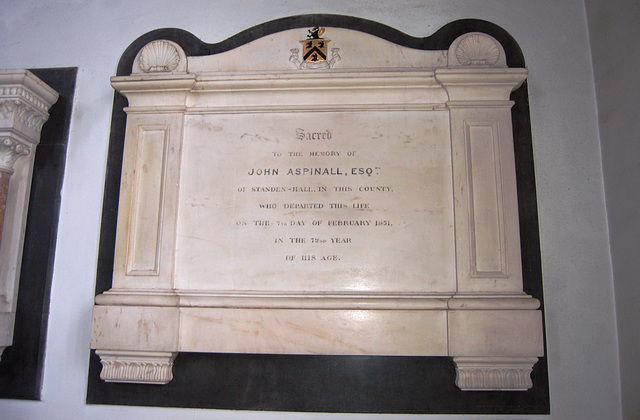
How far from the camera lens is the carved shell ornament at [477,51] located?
319cm

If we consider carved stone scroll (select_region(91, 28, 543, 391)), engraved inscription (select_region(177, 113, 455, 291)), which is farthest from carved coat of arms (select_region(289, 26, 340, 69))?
engraved inscription (select_region(177, 113, 455, 291))

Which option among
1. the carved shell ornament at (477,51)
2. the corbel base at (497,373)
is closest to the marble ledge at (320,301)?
the corbel base at (497,373)

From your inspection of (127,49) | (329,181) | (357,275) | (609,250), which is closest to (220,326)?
(357,275)

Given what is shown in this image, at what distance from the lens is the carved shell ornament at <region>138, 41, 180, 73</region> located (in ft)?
10.9

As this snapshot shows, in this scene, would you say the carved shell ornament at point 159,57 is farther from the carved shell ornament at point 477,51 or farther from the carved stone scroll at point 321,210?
the carved shell ornament at point 477,51

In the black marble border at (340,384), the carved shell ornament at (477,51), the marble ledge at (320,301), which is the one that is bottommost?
the black marble border at (340,384)

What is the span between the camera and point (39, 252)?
3232 mm

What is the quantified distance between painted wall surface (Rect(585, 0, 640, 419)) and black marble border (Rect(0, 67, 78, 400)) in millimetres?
3807

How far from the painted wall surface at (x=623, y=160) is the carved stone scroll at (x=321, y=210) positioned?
0.59m

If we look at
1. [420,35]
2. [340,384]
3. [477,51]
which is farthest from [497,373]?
[420,35]

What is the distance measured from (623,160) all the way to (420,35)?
5.30 feet

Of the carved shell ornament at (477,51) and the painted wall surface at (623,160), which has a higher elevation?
the carved shell ornament at (477,51)

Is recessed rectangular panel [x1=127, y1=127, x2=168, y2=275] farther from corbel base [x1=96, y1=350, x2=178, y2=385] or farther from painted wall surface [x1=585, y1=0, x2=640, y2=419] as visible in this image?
painted wall surface [x1=585, y1=0, x2=640, y2=419]

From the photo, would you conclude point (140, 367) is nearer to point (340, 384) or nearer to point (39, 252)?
point (39, 252)
